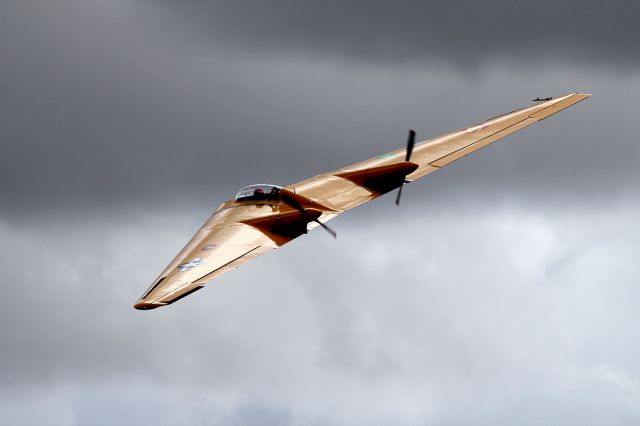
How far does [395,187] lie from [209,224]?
17.3m

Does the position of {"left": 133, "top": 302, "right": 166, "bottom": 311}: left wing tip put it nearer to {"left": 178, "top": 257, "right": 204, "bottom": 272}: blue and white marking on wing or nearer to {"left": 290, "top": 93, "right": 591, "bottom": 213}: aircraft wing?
{"left": 178, "top": 257, "right": 204, "bottom": 272}: blue and white marking on wing

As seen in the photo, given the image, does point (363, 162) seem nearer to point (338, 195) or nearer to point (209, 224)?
point (338, 195)

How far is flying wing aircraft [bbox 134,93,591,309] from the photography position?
4114 inches

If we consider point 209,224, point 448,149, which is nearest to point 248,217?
point 209,224

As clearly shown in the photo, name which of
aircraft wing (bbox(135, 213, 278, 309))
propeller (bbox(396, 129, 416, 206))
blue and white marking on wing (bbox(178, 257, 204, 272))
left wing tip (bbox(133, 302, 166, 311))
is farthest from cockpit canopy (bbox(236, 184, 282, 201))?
left wing tip (bbox(133, 302, 166, 311))

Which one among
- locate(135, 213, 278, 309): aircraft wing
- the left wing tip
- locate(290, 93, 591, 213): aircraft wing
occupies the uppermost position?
locate(290, 93, 591, 213): aircraft wing

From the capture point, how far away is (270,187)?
117500mm

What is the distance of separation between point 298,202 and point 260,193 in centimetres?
339

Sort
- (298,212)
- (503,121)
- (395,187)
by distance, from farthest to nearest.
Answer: (503,121)
(395,187)
(298,212)

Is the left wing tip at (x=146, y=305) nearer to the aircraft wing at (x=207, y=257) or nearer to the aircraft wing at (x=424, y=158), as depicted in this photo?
the aircraft wing at (x=207, y=257)

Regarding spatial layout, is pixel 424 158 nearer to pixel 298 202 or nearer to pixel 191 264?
pixel 298 202

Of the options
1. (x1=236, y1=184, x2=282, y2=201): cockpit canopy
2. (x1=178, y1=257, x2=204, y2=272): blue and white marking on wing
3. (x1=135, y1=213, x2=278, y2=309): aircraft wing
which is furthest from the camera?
(x1=236, y1=184, x2=282, y2=201): cockpit canopy

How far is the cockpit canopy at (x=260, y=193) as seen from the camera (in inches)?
4614

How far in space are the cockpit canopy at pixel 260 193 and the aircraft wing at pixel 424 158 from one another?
3.28 m
